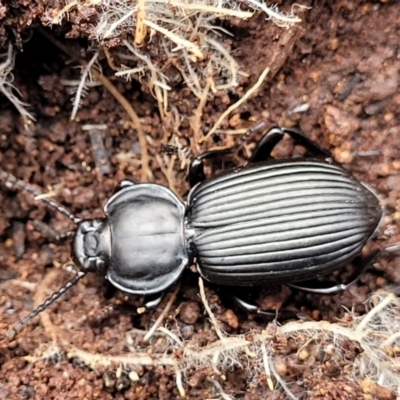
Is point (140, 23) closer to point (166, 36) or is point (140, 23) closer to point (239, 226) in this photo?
point (166, 36)

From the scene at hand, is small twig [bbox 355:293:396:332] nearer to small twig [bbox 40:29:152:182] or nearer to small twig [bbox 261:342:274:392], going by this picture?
small twig [bbox 261:342:274:392]

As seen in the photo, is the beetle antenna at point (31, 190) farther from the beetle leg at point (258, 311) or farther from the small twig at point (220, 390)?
the small twig at point (220, 390)

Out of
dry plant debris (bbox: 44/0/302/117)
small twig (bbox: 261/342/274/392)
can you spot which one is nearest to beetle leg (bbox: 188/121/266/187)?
dry plant debris (bbox: 44/0/302/117)

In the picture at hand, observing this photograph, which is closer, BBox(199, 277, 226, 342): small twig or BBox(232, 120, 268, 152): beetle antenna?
BBox(199, 277, 226, 342): small twig

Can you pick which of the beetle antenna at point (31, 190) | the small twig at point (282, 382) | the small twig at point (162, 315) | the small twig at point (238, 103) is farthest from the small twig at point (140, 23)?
the small twig at point (282, 382)

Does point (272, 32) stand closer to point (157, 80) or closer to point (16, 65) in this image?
point (157, 80)

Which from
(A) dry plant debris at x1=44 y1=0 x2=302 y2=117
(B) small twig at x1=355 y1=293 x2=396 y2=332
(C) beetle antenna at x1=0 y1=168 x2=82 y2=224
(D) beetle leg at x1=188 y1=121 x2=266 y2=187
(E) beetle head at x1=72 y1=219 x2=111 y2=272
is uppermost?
(A) dry plant debris at x1=44 y1=0 x2=302 y2=117

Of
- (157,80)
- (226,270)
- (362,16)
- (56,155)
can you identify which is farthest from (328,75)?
(56,155)

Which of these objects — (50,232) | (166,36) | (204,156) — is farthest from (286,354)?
(166,36)
